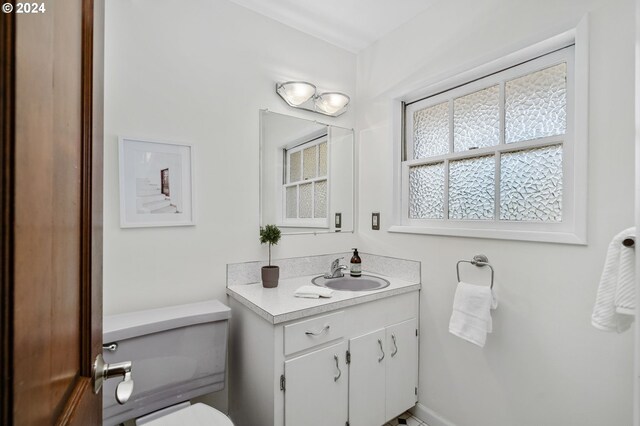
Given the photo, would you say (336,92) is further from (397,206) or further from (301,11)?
(397,206)

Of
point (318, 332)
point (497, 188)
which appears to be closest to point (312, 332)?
point (318, 332)

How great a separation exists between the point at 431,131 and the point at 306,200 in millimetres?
967

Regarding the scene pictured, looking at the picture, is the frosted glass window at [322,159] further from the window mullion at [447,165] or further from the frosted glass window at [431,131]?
the window mullion at [447,165]

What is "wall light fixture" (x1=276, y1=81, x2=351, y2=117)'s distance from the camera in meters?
1.98

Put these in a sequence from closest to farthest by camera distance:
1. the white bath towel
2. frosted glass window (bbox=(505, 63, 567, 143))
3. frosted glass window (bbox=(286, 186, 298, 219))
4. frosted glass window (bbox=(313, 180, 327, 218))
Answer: the white bath towel < frosted glass window (bbox=(505, 63, 567, 143)) < frosted glass window (bbox=(286, 186, 298, 219)) < frosted glass window (bbox=(313, 180, 327, 218))

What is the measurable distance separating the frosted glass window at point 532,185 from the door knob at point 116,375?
1.76 metres

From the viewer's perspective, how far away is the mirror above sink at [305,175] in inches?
78.2

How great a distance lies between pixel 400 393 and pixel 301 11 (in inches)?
96.1

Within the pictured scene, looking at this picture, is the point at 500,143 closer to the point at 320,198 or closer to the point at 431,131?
the point at 431,131

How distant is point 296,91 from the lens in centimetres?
199

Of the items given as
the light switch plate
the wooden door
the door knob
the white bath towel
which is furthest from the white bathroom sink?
the wooden door

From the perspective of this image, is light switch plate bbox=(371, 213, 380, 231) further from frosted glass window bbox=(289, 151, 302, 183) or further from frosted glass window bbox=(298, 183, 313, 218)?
frosted glass window bbox=(289, 151, 302, 183)

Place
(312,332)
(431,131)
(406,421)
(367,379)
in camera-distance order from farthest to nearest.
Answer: (431,131)
(406,421)
(367,379)
(312,332)

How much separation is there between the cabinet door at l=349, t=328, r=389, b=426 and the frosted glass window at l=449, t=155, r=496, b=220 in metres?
0.86
